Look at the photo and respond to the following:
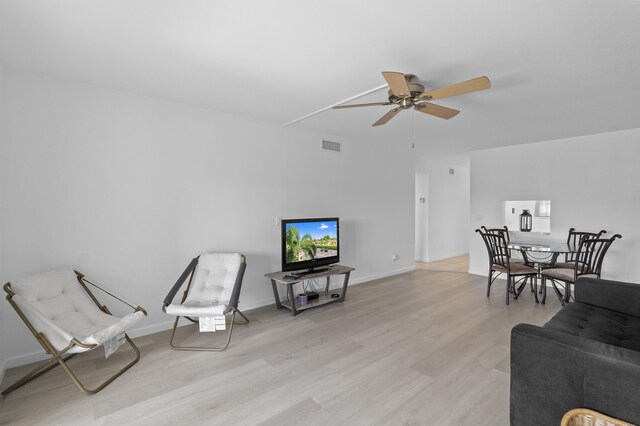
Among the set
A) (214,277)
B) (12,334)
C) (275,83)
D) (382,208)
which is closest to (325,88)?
(275,83)

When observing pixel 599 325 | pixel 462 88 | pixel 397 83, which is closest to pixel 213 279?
pixel 397 83

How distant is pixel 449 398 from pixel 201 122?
147 inches

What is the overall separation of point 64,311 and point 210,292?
1.27 metres

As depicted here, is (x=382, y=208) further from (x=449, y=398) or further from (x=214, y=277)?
(x=449, y=398)

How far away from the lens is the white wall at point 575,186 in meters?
4.60

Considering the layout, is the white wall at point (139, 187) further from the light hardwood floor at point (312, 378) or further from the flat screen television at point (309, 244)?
the light hardwood floor at point (312, 378)

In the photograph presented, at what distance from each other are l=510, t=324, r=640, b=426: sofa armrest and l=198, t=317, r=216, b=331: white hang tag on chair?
2.53 m

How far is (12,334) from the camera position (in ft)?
8.77

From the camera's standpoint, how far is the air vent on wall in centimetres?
502

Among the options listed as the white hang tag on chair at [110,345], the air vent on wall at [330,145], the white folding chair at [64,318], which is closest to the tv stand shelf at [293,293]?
the white folding chair at [64,318]

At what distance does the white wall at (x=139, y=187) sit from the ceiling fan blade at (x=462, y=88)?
2.44 metres

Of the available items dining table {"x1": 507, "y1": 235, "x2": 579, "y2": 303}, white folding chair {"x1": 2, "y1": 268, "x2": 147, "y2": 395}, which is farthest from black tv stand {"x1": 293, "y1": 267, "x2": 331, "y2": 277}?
dining table {"x1": 507, "y1": 235, "x2": 579, "y2": 303}

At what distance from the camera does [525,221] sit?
559 centimetres

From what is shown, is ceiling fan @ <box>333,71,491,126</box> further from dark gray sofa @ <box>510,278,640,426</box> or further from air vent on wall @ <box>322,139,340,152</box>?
air vent on wall @ <box>322,139,340,152</box>
